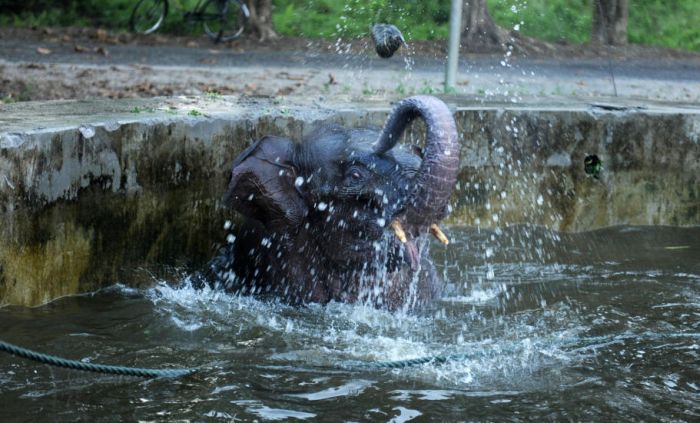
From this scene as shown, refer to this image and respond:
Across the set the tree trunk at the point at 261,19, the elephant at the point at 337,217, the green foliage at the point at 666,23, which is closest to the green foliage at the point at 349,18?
the tree trunk at the point at 261,19

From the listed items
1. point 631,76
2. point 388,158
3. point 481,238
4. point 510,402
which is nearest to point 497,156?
point 481,238

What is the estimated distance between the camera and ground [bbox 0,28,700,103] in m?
11.4

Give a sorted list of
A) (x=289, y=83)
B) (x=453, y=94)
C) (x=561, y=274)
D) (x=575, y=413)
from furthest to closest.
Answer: (x=289, y=83)
(x=453, y=94)
(x=561, y=274)
(x=575, y=413)

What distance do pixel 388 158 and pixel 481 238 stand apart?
6.78 ft

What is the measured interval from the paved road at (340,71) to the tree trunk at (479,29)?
53cm

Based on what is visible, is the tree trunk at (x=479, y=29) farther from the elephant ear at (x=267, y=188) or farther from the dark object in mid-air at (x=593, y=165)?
the elephant ear at (x=267, y=188)

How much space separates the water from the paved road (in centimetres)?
515

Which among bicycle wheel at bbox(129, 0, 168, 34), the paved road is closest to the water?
the paved road

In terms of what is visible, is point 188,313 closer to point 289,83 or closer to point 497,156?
point 497,156

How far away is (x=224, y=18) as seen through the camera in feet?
59.2

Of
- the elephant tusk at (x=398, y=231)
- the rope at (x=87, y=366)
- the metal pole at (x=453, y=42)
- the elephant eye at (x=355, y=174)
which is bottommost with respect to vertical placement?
the rope at (x=87, y=366)

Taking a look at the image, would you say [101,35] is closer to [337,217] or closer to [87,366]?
[337,217]

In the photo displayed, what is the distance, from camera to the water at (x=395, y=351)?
4.29 meters

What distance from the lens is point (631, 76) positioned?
584 inches
